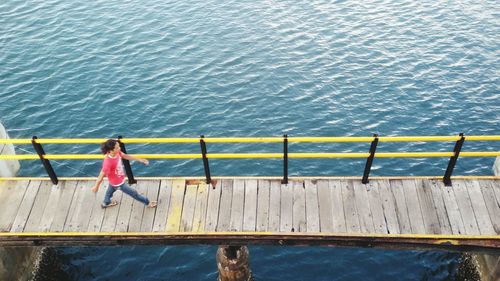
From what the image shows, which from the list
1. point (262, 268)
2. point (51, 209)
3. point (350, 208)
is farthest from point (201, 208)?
point (262, 268)

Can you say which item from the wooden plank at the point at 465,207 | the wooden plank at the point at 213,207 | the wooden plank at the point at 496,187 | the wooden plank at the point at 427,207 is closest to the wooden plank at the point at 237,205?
the wooden plank at the point at 213,207

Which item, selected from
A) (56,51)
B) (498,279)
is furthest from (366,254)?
(56,51)

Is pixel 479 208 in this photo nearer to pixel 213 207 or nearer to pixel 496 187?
pixel 496 187

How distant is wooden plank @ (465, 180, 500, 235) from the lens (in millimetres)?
9531

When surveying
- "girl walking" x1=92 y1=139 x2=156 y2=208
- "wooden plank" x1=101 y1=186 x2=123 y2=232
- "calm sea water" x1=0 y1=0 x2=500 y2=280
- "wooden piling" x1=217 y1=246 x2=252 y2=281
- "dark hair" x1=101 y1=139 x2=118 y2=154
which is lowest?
"wooden piling" x1=217 y1=246 x2=252 y2=281

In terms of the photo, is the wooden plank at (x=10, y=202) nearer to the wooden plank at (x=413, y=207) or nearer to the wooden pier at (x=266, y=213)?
the wooden pier at (x=266, y=213)

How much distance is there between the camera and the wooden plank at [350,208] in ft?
31.8

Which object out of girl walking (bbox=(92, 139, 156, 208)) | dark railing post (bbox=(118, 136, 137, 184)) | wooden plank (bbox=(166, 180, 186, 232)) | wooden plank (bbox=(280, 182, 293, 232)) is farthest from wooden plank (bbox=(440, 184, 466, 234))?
dark railing post (bbox=(118, 136, 137, 184))

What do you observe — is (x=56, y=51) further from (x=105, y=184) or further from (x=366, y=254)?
(x=366, y=254)

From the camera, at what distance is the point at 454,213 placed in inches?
389

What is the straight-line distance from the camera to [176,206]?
1034 centimetres

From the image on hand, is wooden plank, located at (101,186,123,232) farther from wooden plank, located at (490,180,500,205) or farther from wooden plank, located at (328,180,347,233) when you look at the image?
wooden plank, located at (490,180,500,205)

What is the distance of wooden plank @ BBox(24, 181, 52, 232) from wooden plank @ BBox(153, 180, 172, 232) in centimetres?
270

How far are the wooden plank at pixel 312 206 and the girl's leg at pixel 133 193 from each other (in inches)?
147
